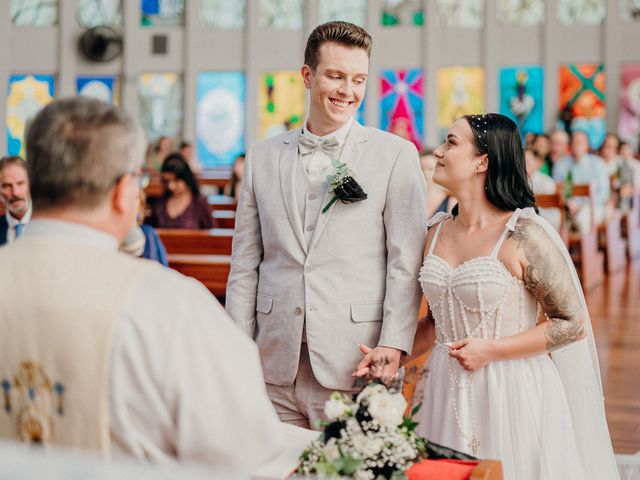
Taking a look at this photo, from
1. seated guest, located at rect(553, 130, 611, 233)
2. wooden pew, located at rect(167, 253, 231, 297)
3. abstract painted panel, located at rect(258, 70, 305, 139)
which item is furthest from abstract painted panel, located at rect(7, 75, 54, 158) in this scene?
wooden pew, located at rect(167, 253, 231, 297)

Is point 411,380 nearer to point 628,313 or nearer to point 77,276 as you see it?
point 77,276

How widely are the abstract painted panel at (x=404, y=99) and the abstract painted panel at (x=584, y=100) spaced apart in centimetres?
242

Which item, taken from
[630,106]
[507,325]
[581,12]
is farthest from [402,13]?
[507,325]

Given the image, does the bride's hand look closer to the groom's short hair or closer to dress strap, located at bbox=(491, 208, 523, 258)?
dress strap, located at bbox=(491, 208, 523, 258)

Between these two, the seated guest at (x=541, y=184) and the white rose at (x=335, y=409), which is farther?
the seated guest at (x=541, y=184)

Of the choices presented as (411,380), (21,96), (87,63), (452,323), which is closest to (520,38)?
(87,63)

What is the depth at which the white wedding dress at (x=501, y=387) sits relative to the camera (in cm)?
291

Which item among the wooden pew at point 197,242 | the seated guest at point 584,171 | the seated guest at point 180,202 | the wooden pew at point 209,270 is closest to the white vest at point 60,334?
the wooden pew at point 209,270

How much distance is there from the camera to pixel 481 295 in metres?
2.91

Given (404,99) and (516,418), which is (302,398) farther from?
(404,99)

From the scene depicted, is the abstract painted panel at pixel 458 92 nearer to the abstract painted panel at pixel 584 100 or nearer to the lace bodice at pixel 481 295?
the abstract painted panel at pixel 584 100

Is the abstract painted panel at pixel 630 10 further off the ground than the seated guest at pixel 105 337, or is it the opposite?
the abstract painted panel at pixel 630 10

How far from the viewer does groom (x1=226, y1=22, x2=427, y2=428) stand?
2.82 metres

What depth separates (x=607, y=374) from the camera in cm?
587
